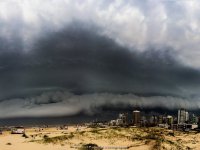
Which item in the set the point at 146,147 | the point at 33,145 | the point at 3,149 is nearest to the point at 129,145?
→ the point at 146,147

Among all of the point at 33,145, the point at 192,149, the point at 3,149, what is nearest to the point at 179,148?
the point at 192,149

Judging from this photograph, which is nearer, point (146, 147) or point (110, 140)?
point (146, 147)

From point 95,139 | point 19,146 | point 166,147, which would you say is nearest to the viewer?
point 19,146

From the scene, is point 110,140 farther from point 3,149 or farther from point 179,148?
point 3,149

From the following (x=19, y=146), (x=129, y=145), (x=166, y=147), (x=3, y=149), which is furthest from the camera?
(x=129, y=145)

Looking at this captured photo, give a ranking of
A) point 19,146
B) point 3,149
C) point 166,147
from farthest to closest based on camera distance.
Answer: point 166,147 < point 19,146 < point 3,149

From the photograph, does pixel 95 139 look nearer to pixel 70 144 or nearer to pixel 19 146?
pixel 70 144

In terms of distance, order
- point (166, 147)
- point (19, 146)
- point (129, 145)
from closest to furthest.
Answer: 1. point (19, 146)
2. point (166, 147)
3. point (129, 145)

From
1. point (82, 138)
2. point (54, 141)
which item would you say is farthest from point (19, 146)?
point (82, 138)

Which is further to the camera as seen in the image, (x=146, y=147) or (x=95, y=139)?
(x=95, y=139)
